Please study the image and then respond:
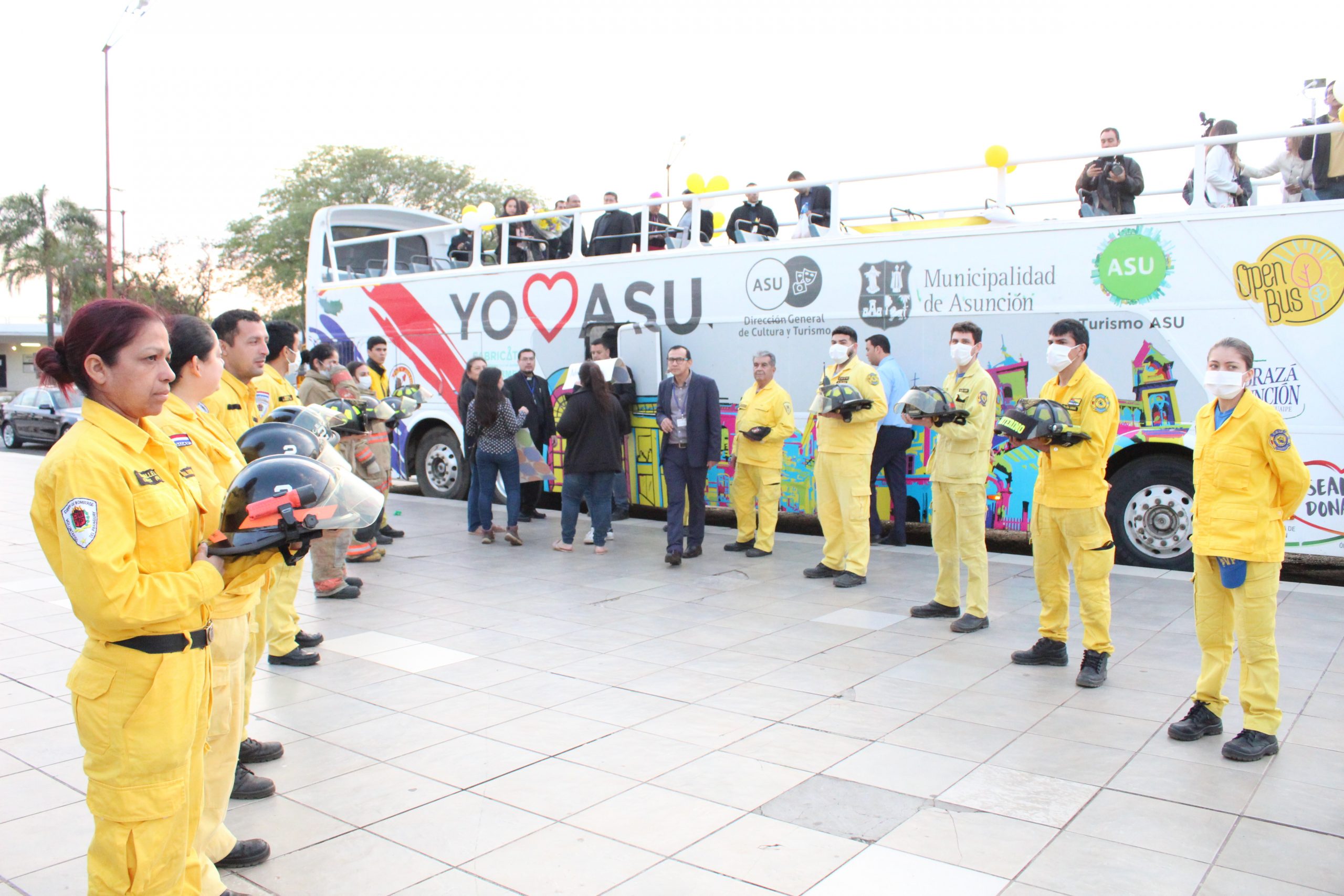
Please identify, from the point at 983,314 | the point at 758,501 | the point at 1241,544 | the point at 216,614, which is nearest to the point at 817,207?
the point at 983,314

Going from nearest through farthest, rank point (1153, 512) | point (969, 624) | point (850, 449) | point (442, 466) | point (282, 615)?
point (282, 615) → point (969, 624) → point (850, 449) → point (1153, 512) → point (442, 466)

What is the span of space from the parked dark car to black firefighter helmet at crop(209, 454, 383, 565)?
22715 millimetres

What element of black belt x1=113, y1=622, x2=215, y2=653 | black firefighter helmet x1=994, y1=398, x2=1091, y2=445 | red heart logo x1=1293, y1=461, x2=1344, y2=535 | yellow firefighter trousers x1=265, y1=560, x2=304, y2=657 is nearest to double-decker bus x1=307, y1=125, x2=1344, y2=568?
red heart logo x1=1293, y1=461, x2=1344, y2=535

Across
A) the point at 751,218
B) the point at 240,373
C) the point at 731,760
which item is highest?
the point at 751,218

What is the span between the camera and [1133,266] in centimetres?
809

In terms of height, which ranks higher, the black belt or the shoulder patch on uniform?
the shoulder patch on uniform

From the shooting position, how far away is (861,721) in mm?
4828

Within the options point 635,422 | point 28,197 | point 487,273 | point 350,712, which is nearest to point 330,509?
point 350,712

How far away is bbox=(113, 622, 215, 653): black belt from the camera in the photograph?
8.02 feet

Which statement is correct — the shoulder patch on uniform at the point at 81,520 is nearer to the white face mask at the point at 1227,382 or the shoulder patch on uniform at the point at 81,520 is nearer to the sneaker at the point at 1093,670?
the white face mask at the point at 1227,382

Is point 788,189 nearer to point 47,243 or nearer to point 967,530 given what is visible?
point 967,530

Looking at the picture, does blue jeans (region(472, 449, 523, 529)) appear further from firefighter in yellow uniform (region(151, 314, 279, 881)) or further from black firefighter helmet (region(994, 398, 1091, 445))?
firefighter in yellow uniform (region(151, 314, 279, 881))

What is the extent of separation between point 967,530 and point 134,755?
5.30m

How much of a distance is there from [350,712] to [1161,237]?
7139mm
